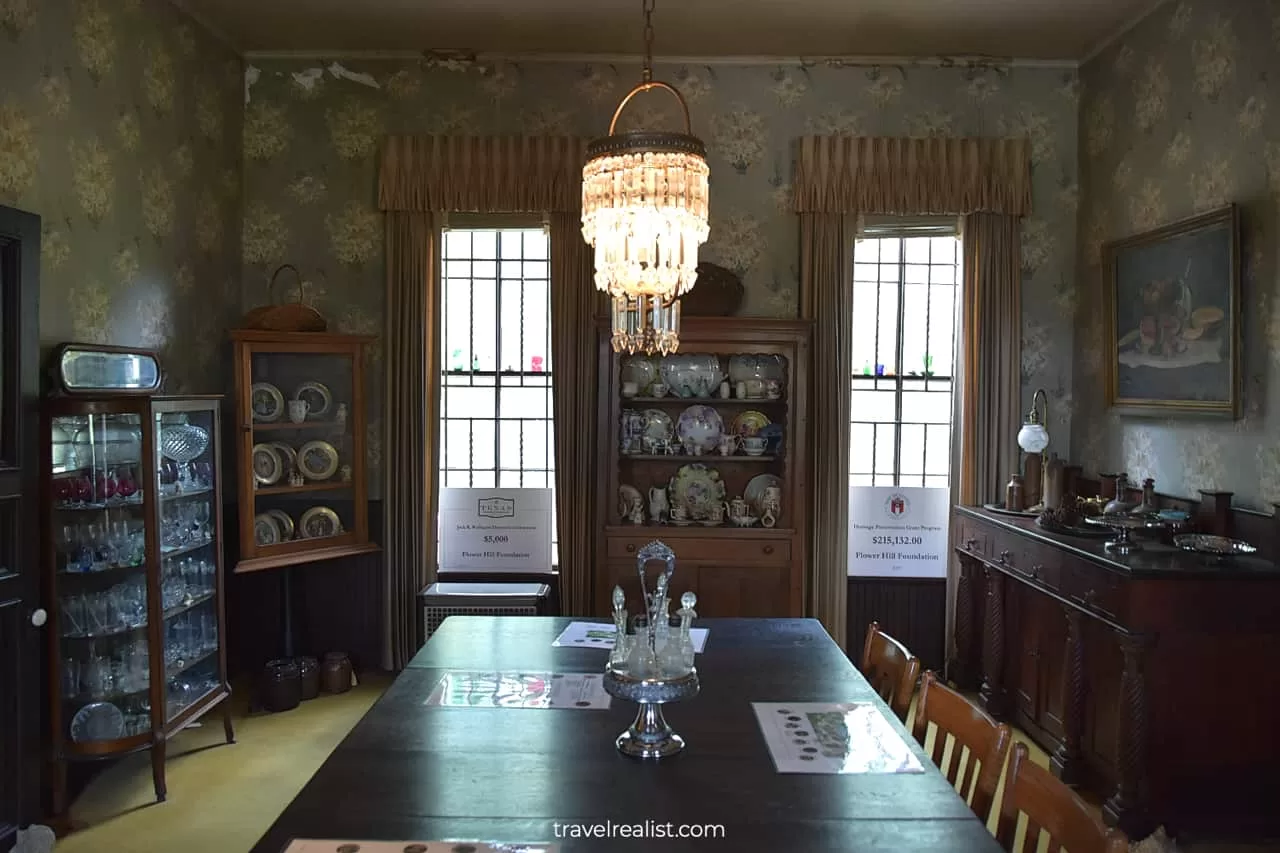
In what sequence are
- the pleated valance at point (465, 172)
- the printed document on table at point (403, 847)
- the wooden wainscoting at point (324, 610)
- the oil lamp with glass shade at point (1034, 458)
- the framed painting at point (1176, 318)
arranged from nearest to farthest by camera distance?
the printed document on table at point (403, 847), the framed painting at point (1176, 318), the oil lamp with glass shade at point (1034, 458), the pleated valance at point (465, 172), the wooden wainscoting at point (324, 610)

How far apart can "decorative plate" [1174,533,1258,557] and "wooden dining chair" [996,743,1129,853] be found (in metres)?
1.88

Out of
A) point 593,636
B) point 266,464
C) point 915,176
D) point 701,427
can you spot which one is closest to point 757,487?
point 701,427

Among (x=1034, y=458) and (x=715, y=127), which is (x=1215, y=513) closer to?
(x=1034, y=458)

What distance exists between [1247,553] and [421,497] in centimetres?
372

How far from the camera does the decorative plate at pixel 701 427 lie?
4.86m

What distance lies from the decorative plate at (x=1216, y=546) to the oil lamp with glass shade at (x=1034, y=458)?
1032 mm

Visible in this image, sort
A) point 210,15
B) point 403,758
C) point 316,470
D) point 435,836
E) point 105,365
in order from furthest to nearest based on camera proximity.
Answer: point 316,470, point 210,15, point 105,365, point 403,758, point 435,836

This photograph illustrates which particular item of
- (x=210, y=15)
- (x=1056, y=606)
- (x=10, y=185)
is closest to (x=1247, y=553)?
(x=1056, y=606)

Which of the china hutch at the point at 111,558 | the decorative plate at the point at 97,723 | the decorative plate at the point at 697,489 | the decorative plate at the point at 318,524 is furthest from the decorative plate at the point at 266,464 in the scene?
the decorative plate at the point at 697,489

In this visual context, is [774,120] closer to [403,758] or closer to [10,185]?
[10,185]

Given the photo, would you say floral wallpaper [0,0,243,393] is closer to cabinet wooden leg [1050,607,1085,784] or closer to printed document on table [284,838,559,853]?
printed document on table [284,838,559,853]

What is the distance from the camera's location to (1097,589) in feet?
10.9

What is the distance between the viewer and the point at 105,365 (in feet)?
11.8

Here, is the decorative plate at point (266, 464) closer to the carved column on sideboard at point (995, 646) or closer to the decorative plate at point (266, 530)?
the decorative plate at point (266, 530)
